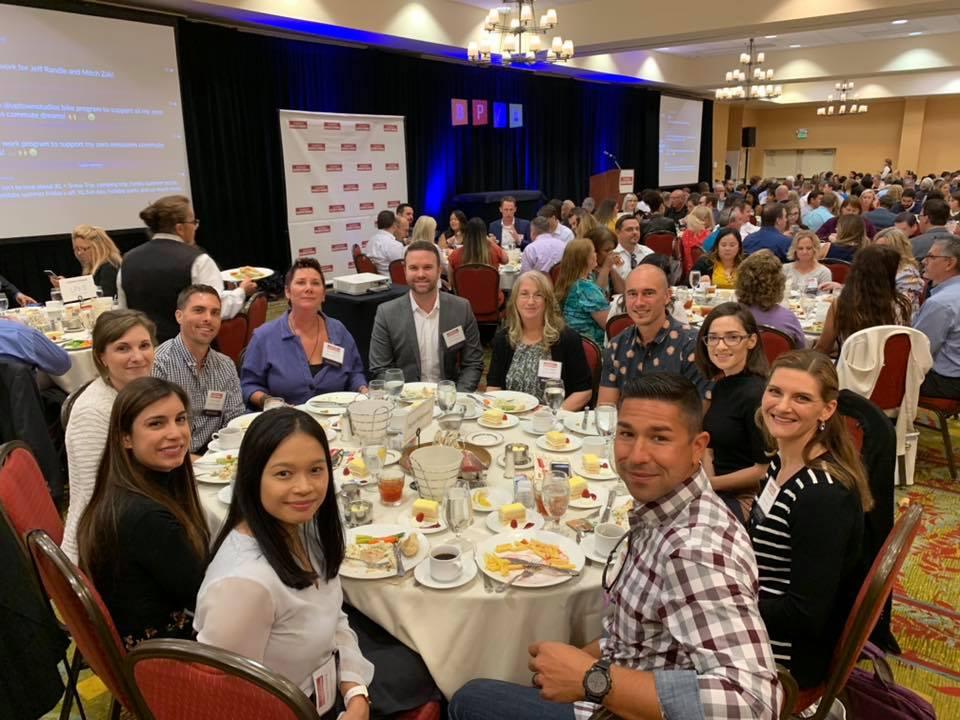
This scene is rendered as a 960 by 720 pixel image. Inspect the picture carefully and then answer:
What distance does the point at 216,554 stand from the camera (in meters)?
1.49

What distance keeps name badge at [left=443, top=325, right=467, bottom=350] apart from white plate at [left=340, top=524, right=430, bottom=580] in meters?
1.77

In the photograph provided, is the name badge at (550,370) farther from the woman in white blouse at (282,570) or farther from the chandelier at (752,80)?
the chandelier at (752,80)

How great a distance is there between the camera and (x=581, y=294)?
14.9 feet

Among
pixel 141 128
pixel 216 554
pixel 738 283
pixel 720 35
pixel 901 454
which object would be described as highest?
pixel 720 35

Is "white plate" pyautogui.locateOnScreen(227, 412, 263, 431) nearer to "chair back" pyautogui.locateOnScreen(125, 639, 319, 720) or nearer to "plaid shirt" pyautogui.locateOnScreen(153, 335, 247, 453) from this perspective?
"plaid shirt" pyautogui.locateOnScreen(153, 335, 247, 453)

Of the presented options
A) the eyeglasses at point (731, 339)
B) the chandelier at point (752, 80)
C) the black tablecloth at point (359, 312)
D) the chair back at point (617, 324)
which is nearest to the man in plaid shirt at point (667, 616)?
the eyeglasses at point (731, 339)

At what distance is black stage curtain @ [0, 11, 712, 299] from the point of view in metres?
8.25

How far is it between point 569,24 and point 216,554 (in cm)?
1063

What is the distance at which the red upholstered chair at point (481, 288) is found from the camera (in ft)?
20.6

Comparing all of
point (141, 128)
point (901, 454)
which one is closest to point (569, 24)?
point (141, 128)

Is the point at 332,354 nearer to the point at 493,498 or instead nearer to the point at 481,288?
the point at 493,498

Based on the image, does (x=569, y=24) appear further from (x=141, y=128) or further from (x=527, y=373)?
(x=527, y=373)

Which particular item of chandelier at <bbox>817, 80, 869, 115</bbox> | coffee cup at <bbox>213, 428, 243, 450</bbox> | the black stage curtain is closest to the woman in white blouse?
coffee cup at <bbox>213, 428, 243, 450</bbox>

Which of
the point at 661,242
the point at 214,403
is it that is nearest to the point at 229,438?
the point at 214,403
